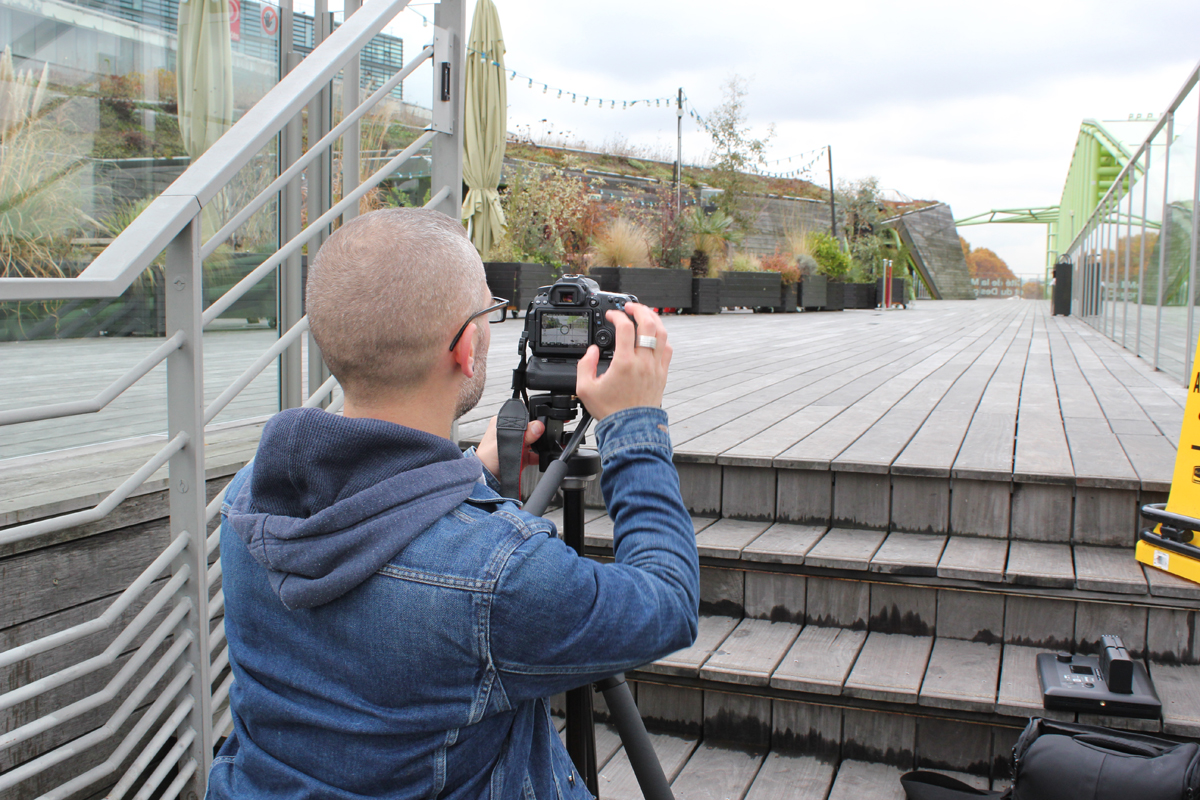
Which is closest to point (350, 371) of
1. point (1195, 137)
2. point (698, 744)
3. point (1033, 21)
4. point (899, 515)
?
point (698, 744)

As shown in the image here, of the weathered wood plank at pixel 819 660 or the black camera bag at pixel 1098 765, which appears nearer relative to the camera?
the black camera bag at pixel 1098 765

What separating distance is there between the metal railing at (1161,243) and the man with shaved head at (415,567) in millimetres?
4158

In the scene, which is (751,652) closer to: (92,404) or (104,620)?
(104,620)

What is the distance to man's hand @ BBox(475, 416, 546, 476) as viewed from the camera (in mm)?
1054

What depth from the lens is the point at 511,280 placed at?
8.92m

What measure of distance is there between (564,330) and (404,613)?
1.30 ft

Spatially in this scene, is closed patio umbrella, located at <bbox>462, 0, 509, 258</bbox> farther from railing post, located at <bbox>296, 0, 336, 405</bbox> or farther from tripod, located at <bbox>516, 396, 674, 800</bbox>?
tripod, located at <bbox>516, 396, 674, 800</bbox>

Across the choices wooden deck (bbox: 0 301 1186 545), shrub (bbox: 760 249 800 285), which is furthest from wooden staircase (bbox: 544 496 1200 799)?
shrub (bbox: 760 249 800 285)

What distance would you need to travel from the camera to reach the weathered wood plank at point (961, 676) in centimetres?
171

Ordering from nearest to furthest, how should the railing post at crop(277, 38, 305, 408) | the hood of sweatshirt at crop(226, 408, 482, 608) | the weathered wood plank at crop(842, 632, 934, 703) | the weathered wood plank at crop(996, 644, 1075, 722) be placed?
1. the hood of sweatshirt at crop(226, 408, 482, 608)
2. the weathered wood plank at crop(996, 644, 1075, 722)
3. the weathered wood plank at crop(842, 632, 934, 703)
4. the railing post at crop(277, 38, 305, 408)

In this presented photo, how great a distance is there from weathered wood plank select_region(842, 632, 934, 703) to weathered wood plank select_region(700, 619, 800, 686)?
171 millimetres

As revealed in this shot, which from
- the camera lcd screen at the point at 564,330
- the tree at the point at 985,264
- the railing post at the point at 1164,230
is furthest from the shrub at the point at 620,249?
the tree at the point at 985,264

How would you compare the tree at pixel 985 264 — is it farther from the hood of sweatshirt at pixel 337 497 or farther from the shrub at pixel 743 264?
the hood of sweatshirt at pixel 337 497

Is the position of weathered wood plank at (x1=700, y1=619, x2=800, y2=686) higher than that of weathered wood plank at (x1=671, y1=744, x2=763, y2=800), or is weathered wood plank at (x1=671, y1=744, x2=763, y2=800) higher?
weathered wood plank at (x1=700, y1=619, x2=800, y2=686)
